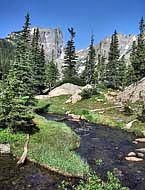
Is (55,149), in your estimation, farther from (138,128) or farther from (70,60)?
(70,60)

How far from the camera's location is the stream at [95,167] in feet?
58.9

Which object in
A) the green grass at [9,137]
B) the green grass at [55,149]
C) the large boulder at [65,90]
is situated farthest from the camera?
the large boulder at [65,90]

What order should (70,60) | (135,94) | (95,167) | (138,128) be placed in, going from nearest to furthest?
(95,167), (138,128), (135,94), (70,60)

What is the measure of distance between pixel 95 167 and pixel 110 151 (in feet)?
19.3

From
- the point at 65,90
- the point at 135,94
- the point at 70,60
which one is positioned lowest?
the point at 135,94

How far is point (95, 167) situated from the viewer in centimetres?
2170

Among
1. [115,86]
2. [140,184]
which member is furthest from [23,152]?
[115,86]

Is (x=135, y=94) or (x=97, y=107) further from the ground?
(x=135, y=94)

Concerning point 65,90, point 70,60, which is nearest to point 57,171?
point 65,90

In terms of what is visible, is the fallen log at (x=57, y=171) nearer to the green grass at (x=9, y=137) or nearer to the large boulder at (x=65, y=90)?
the green grass at (x=9, y=137)

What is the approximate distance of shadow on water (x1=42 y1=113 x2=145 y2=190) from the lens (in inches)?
795

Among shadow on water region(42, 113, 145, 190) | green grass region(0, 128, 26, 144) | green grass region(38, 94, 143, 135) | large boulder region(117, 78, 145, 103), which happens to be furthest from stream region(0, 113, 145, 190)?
large boulder region(117, 78, 145, 103)

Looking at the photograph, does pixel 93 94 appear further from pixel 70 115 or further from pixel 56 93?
pixel 70 115

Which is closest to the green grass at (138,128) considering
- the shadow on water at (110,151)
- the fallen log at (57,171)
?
the shadow on water at (110,151)
